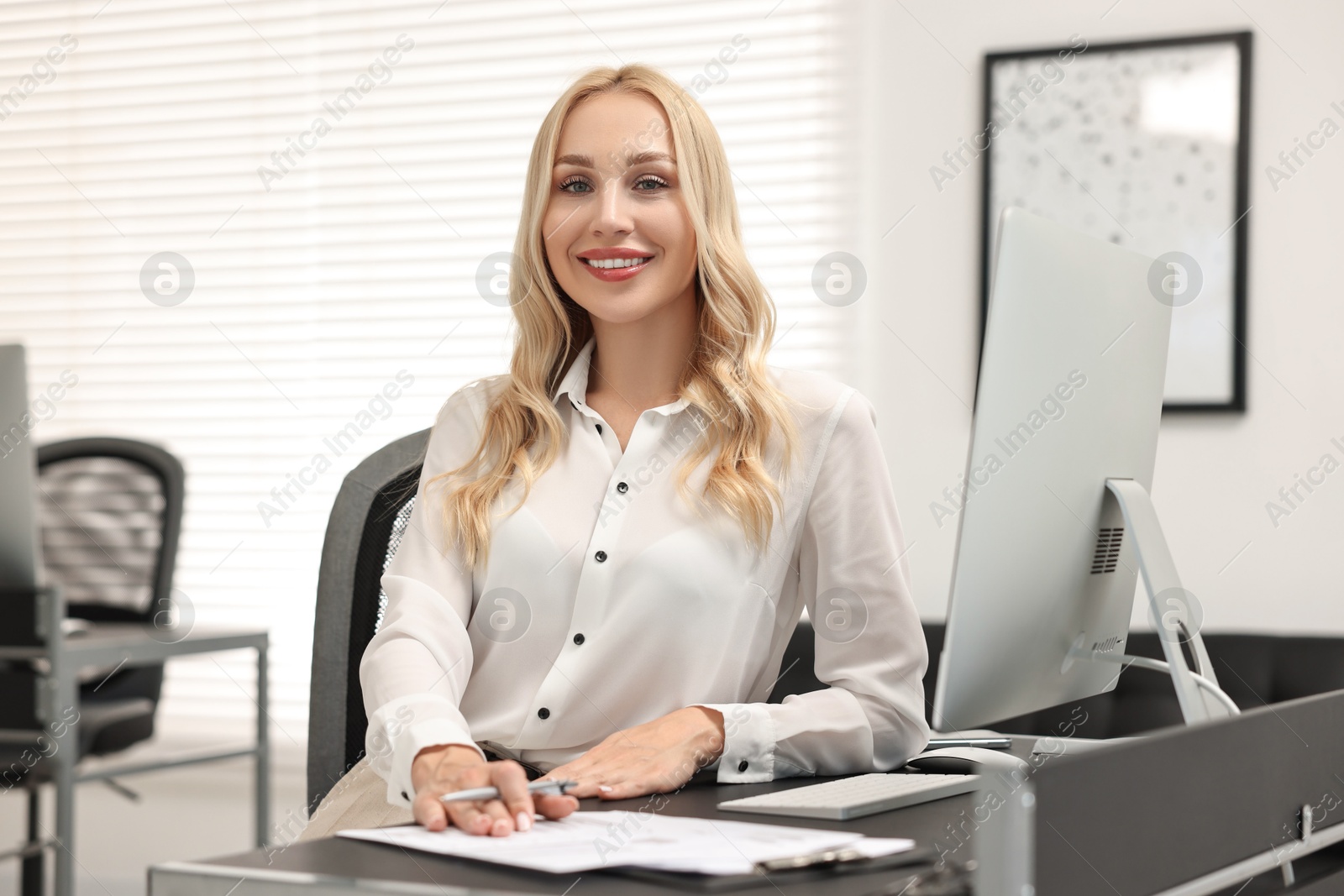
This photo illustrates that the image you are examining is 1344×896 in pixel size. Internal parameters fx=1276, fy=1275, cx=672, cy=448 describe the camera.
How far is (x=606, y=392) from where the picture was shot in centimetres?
162

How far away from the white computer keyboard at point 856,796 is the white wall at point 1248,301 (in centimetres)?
180

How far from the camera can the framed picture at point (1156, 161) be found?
265 cm

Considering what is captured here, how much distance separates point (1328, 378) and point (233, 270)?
107 inches

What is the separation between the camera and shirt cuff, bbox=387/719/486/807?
1.19 meters

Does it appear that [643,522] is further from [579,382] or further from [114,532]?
[114,532]

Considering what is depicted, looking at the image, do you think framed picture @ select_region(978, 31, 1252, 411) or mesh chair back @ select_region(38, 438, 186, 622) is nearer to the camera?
framed picture @ select_region(978, 31, 1252, 411)

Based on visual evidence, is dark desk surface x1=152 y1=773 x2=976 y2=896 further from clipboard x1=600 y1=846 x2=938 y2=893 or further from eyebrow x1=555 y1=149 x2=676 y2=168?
eyebrow x1=555 y1=149 x2=676 y2=168

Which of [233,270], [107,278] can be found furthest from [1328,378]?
[107,278]

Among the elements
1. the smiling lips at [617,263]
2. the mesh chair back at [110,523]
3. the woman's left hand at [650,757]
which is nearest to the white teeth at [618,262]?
the smiling lips at [617,263]

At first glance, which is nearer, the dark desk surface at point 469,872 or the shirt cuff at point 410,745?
the dark desk surface at point 469,872

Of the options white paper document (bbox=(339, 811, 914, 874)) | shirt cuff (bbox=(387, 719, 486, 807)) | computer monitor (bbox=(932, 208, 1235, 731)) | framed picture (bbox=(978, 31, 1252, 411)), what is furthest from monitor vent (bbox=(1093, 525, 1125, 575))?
framed picture (bbox=(978, 31, 1252, 411))

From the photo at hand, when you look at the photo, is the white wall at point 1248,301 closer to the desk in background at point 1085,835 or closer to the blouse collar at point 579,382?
the blouse collar at point 579,382

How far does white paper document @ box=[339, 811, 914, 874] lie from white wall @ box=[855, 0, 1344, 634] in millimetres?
2030

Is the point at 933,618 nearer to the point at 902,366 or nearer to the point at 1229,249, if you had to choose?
the point at 902,366
